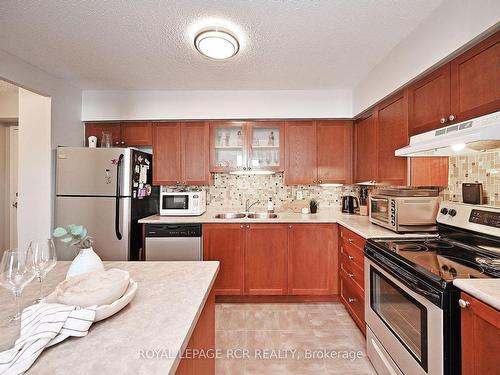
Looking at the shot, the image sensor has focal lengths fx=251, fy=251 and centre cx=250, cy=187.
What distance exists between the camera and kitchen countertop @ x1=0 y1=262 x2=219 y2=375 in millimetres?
588

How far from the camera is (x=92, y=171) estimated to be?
8.73 ft

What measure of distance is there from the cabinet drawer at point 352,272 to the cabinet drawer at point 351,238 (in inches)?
6.4

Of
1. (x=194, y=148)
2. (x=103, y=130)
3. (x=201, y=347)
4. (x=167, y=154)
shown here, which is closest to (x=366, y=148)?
(x=194, y=148)

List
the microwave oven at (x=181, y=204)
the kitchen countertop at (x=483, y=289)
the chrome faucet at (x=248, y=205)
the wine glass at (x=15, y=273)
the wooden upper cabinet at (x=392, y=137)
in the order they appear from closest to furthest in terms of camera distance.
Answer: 1. the wine glass at (x=15, y=273)
2. the kitchen countertop at (x=483, y=289)
3. the wooden upper cabinet at (x=392, y=137)
4. the microwave oven at (x=181, y=204)
5. the chrome faucet at (x=248, y=205)

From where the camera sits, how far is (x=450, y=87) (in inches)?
62.9

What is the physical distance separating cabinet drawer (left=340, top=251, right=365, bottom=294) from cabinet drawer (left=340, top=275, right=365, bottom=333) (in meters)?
0.05

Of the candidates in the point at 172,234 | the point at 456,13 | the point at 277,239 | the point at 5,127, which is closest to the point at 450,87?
the point at 456,13

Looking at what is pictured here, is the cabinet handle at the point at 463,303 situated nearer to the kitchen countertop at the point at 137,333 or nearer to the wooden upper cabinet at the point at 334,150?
the kitchen countertop at the point at 137,333

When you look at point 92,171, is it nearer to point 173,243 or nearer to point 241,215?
point 173,243

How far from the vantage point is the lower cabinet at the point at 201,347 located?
0.87 metres

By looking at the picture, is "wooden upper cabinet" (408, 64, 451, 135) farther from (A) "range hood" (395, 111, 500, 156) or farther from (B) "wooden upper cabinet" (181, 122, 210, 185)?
(B) "wooden upper cabinet" (181, 122, 210, 185)

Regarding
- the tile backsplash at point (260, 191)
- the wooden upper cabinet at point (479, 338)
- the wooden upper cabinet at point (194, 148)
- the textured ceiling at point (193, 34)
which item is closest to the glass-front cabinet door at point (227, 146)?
the wooden upper cabinet at point (194, 148)

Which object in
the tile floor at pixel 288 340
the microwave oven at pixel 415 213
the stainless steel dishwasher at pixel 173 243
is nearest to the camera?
the tile floor at pixel 288 340

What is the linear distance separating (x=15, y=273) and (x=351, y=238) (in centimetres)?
230
